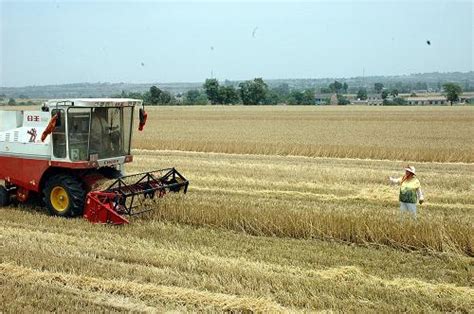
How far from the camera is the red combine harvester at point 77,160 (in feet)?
33.0

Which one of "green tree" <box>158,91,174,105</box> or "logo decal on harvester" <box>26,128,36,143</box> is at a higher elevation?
"green tree" <box>158,91,174,105</box>

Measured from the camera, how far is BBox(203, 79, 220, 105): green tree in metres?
92.7

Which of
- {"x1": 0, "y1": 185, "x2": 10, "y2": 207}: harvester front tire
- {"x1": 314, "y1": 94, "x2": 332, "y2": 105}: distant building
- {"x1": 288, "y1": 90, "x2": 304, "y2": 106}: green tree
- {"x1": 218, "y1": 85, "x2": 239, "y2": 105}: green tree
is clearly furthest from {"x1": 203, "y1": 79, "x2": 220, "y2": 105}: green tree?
{"x1": 0, "y1": 185, "x2": 10, "y2": 207}: harvester front tire

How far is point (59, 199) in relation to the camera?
1057 cm

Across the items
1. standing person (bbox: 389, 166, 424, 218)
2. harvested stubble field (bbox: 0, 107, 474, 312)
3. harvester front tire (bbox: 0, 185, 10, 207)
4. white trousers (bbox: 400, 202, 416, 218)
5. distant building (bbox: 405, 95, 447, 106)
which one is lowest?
harvested stubble field (bbox: 0, 107, 474, 312)

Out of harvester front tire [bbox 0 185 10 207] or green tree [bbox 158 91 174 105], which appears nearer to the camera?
harvester front tire [bbox 0 185 10 207]

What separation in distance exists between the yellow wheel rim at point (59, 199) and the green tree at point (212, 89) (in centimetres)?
8286

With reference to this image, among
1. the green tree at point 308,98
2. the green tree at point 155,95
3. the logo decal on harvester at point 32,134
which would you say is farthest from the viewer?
the green tree at point 308,98

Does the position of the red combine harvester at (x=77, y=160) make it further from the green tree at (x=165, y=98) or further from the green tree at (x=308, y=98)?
the green tree at (x=308, y=98)

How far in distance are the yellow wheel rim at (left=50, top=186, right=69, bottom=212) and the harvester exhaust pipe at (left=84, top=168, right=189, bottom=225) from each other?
0.66 metres

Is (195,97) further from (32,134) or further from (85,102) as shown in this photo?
(85,102)

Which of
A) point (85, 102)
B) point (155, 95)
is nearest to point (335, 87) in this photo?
point (155, 95)

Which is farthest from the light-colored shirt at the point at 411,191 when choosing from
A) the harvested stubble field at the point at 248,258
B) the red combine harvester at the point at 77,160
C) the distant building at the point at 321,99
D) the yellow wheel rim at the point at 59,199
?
the distant building at the point at 321,99

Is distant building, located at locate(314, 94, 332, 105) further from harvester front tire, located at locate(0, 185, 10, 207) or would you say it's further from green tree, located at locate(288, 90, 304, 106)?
harvester front tire, located at locate(0, 185, 10, 207)
